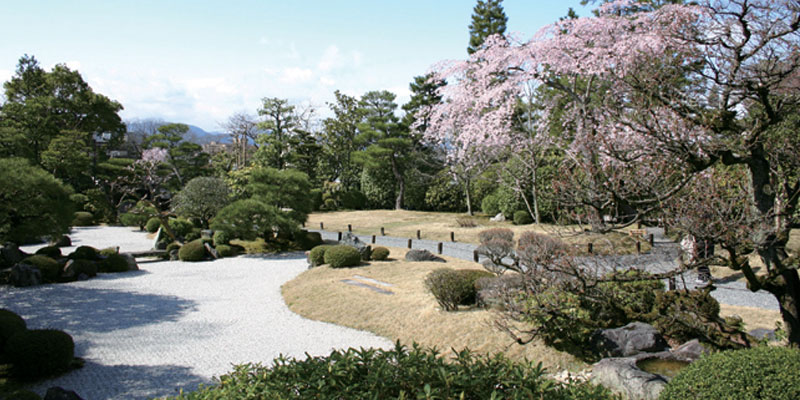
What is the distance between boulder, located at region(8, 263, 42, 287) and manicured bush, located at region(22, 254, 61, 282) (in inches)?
8.5

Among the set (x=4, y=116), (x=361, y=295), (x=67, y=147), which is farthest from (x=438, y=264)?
(x=4, y=116)

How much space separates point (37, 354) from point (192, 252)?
10167 millimetres

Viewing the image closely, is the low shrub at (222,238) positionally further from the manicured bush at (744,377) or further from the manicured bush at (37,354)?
the manicured bush at (744,377)

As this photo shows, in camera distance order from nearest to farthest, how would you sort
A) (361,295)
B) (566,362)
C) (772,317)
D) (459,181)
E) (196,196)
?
(566,362)
(772,317)
(361,295)
(196,196)
(459,181)

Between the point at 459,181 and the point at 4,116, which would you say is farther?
the point at 459,181

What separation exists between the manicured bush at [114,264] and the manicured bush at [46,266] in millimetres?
1629

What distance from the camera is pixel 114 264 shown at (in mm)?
14086

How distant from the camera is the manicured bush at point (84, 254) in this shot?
13805 mm

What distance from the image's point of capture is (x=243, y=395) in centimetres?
327

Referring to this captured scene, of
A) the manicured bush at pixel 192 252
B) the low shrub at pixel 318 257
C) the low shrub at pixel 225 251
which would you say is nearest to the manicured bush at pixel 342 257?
the low shrub at pixel 318 257

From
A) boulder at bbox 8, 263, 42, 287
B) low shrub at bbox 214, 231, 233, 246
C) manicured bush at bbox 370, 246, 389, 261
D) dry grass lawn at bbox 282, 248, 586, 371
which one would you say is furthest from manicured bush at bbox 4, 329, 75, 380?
low shrub at bbox 214, 231, 233, 246

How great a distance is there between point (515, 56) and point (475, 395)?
11315 mm

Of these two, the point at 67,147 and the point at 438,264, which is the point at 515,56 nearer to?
the point at 438,264

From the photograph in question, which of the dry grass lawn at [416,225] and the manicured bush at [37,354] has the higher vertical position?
the dry grass lawn at [416,225]
